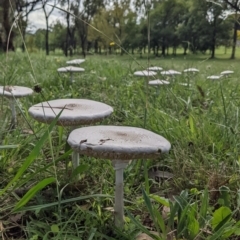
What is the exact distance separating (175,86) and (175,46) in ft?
126

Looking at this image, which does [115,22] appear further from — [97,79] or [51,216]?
[51,216]

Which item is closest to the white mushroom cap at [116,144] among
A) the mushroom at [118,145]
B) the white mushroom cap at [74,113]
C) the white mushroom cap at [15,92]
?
the mushroom at [118,145]

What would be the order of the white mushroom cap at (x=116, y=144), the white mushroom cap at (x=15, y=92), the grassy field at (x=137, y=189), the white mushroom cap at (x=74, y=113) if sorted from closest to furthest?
the white mushroom cap at (x=116, y=144) → the grassy field at (x=137, y=189) → the white mushroom cap at (x=74, y=113) → the white mushroom cap at (x=15, y=92)

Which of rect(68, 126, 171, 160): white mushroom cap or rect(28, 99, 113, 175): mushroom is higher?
rect(28, 99, 113, 175): mushroom

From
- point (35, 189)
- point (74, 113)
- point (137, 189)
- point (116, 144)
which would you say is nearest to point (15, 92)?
point (74, 113)

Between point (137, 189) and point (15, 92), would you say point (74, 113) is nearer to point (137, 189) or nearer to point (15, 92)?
point (137, 189)

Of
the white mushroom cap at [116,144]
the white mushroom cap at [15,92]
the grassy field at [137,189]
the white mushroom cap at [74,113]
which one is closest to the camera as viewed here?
the white mushroom cap at [116,144]

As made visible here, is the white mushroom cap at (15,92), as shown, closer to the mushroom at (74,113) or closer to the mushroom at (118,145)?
the mushroom at (74,113)

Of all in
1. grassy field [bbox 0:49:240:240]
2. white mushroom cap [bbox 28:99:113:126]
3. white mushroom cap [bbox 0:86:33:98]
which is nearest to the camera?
grassy field [bbox 0:49:240:240]

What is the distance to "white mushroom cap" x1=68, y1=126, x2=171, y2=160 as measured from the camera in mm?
1140

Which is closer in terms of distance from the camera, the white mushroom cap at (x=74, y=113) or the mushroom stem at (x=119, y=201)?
the mushroom stem at (x=119, y=201)

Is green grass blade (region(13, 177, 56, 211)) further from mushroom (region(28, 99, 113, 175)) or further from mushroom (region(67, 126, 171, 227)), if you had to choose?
mushroom (region(28, 99, 113, 175))

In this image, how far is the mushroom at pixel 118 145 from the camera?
1143 mm

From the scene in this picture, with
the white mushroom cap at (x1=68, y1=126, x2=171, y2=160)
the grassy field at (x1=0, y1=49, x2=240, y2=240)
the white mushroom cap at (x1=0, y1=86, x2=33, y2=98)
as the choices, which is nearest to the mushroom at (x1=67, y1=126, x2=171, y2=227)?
the white mushroom cap at (x1=68, y1=126, x2=171, y2=160)
